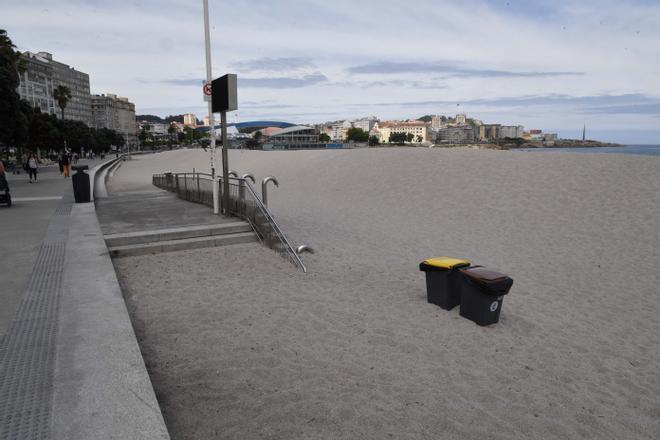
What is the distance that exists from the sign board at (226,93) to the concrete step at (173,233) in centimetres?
237

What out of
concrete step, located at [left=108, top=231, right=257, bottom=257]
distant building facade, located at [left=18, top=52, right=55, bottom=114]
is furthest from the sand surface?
distant building facade, located at [left=18, top=52, right=55, bottom=114]

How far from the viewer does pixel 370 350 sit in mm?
4520

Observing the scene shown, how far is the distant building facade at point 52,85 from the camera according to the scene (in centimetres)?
13150

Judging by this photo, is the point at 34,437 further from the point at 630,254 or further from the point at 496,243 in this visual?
the point at 630,254

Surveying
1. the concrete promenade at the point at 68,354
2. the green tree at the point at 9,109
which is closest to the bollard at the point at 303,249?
the concrete promenade at the point at 68,354

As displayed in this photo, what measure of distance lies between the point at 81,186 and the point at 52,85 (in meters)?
182

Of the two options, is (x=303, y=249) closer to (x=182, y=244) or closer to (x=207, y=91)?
(x=182, y=244)

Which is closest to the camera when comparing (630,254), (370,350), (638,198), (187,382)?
(187,382)

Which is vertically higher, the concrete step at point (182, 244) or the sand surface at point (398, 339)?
the concrete step at point (182, 244)

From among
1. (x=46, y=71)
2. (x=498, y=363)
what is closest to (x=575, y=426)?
(x=498, y=363)

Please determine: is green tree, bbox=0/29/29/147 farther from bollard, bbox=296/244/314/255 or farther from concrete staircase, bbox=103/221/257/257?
bollard, bbox=296/244/314/255

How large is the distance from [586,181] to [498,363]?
1392cm

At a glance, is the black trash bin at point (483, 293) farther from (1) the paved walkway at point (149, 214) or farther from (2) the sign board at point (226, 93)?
(2) the sign board at point (226, 93)

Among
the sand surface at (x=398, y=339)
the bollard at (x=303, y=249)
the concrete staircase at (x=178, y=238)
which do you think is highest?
the concrete staircase at (x=178, y=238)
